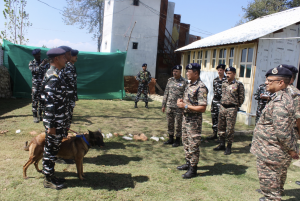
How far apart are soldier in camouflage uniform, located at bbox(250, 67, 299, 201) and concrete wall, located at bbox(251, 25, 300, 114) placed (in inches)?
234

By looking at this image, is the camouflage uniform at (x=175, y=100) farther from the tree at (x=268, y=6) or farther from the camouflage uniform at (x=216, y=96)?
the tree at (x=268, y=6)

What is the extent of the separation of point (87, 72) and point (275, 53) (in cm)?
860

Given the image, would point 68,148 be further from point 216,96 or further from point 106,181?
point 216,96

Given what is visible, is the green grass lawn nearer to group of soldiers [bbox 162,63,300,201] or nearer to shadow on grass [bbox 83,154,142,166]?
shadow on grass [bbox 83,154,142,166]

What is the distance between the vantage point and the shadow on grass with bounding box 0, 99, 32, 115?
8.09 meters

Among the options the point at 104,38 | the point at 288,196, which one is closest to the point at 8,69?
the point at 104,38

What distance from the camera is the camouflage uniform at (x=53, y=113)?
3084 millimetres

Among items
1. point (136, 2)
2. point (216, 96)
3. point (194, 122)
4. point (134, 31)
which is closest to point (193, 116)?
point (194, 122)

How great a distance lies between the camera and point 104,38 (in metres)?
18.7

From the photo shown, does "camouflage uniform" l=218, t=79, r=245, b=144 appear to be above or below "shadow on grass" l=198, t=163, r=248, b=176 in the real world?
above

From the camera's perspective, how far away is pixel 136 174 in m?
3.99

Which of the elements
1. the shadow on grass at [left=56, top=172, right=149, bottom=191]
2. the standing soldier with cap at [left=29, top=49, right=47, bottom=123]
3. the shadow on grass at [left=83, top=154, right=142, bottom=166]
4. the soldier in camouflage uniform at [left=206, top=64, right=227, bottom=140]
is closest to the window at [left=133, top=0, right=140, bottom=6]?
the standing soldier with cap at [left=29, top=49, right=47, bottom=123]

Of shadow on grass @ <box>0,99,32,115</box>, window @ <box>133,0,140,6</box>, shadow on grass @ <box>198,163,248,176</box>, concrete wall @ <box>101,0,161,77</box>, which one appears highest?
window @ <box>133,0,140,6</box>

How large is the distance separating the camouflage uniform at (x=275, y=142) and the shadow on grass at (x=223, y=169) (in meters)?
1.53
